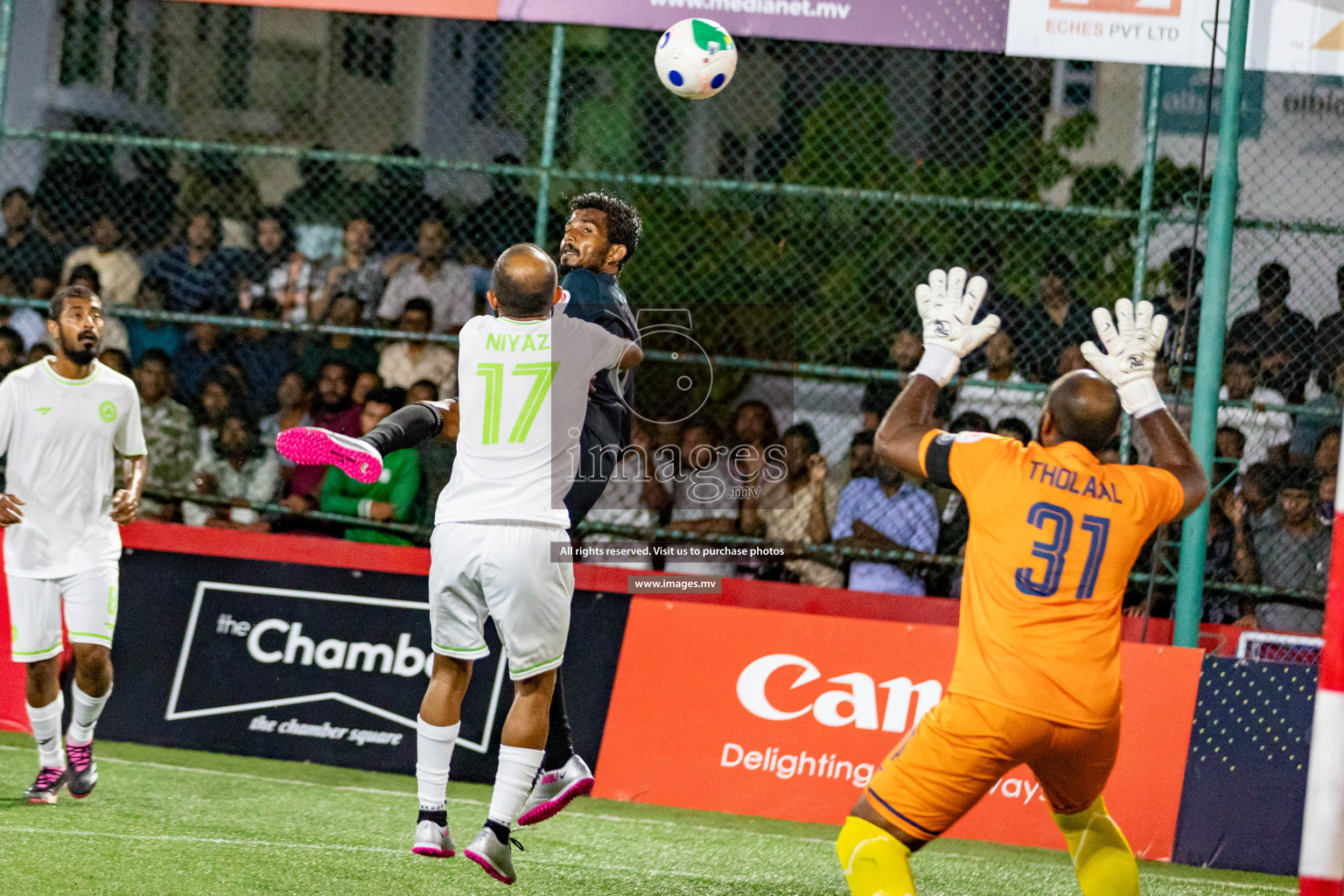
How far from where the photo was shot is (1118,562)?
4.18 meters

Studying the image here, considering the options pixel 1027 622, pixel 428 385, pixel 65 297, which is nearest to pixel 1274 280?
pixel 428 385

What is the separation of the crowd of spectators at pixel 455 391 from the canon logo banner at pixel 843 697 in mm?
1095

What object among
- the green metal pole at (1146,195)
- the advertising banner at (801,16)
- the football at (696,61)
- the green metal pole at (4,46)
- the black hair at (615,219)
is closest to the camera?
the black hair at (615,219)

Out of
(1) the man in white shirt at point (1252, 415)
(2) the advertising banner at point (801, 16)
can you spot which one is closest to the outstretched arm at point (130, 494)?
(2) the advertising banner at point (801, 16)

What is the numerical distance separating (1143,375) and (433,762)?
9.23 ft

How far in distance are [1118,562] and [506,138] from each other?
13.5 meters

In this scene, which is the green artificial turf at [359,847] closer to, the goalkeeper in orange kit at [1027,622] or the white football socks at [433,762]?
the white football socks at [433,762]

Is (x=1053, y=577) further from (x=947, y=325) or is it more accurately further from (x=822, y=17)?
(x=822, y=17)

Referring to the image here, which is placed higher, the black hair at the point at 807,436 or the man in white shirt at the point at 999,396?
the man in white shirt at the point at 999,396

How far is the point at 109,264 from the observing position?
998cm

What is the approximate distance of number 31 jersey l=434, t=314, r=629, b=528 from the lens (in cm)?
506

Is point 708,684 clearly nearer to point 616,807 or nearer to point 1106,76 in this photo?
point 616,807

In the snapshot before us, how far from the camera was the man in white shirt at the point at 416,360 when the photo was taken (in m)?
9.31

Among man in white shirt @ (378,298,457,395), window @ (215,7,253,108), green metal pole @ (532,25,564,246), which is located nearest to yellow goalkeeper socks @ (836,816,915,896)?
green metal pole @ (532,25,564,246)
